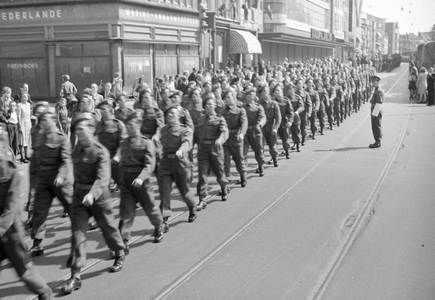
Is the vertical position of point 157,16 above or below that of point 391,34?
below

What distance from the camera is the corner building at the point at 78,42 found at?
2661 centimetres

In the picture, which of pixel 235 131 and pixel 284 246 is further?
pixel 235 131

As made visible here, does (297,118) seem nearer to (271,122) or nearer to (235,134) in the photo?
(271,122)

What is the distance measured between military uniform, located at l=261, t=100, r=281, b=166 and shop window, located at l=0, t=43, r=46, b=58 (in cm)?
1652

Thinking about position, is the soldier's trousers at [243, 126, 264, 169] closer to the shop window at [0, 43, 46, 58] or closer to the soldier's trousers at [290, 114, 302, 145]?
the soldier's trousers at [290, 114, 302, 145]

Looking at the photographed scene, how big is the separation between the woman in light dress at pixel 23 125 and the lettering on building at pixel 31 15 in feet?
40.9

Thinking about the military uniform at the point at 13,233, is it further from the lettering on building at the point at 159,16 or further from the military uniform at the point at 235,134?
the lettering on building at the point at 159,16

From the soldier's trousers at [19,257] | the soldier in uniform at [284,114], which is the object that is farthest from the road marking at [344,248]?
the soldier in uniform at [284,114]

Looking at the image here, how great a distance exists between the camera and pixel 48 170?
794cm


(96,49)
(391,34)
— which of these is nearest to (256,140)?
(96,49)

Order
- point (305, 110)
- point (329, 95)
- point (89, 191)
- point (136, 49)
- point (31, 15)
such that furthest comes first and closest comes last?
point (136, 49)
point (31, 15)
point (329, 95)
point (305, 110)
point (89, 191)

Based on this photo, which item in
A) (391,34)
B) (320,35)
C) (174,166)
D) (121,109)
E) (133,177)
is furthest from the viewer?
(391,34)

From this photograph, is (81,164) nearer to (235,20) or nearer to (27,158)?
(27,158)

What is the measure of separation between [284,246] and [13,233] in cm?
367
